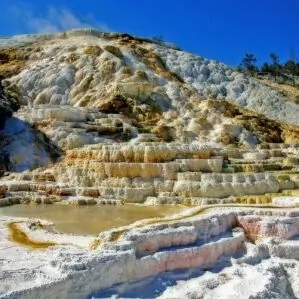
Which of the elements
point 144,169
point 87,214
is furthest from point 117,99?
point 87,214

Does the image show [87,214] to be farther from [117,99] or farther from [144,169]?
[117,99]

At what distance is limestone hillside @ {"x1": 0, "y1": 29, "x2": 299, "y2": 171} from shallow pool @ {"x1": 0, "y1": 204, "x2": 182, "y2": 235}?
220 inches

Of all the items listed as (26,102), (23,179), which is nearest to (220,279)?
(23,179)

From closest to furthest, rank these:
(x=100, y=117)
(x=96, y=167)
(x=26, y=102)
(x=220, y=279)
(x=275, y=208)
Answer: (x=220, y=279) < (x=275, y=208) < (x=96, y=167) < (x=100, y=117) < (x=26, y=102)

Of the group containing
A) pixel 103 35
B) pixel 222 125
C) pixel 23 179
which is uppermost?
pixel 103 35

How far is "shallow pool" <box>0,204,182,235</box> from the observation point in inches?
561

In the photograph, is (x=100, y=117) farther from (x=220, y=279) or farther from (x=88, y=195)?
(x=220, y=279)

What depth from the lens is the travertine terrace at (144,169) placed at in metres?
9.99

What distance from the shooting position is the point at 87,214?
647 inches

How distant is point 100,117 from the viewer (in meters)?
27.5

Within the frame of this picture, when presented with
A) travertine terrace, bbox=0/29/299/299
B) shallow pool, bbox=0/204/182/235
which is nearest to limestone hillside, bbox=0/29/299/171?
travertine terrace, bbox=0/29/299/299

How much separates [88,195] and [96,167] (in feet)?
5.34

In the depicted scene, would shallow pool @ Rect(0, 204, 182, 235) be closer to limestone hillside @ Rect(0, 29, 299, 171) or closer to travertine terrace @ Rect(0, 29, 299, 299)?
travertine terrace @ Rect(0, 29, 299, 299)

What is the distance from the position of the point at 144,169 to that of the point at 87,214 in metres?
4.33
